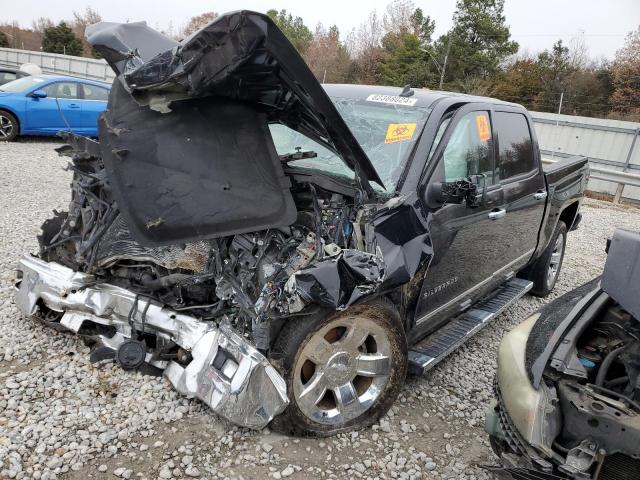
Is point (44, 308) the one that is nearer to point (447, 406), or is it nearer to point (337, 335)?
point (337, 335)

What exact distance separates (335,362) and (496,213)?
70.9 inches

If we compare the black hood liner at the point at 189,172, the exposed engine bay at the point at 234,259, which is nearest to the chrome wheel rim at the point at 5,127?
the exposed engine bay at the point at 234,259

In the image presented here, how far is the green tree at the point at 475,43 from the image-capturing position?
119 ft

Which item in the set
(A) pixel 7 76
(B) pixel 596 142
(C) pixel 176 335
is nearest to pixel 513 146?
(C) pixel 176 335

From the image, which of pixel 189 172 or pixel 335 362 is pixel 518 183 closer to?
pixel 335 362

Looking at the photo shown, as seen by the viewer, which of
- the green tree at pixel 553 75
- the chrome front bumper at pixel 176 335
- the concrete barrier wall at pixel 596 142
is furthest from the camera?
the green tree at pixel 553 75

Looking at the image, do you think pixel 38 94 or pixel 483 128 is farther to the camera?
pixel 38 94

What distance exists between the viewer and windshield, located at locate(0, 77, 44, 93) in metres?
10.1

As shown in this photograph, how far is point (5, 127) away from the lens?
10.2m

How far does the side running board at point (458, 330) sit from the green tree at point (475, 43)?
33866mm

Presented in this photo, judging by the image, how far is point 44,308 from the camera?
337cm

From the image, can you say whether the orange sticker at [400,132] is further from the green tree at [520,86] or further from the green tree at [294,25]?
the green tree at [294,25]

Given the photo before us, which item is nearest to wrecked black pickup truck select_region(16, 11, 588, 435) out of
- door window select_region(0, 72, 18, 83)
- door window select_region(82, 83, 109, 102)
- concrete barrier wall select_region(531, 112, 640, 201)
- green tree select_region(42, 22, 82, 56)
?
door window select_region(82, 83, 109, 102)

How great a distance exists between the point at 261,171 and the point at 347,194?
1.71ft
